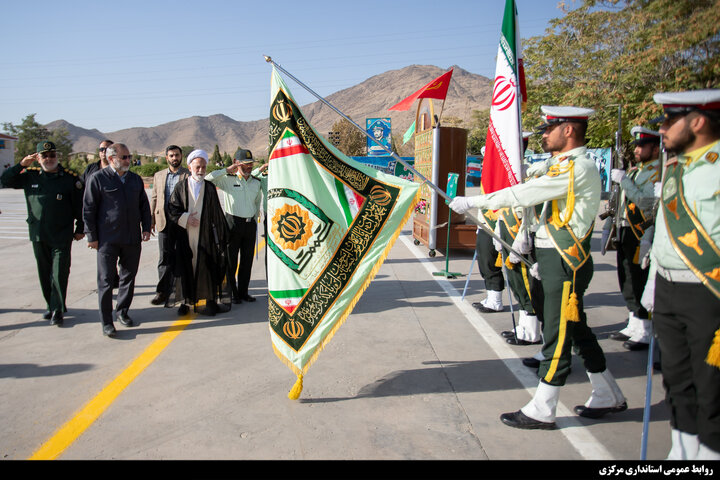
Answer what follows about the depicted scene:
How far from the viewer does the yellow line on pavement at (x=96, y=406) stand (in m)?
3.14

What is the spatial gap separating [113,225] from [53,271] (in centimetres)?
101

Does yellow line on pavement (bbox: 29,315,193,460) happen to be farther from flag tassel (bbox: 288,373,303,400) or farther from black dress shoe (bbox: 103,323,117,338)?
flag tassel (bbox: 288,373,303,400)

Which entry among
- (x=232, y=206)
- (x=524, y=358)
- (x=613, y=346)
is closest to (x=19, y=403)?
(x=232, y=206)

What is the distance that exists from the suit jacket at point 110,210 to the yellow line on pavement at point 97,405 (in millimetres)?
1261

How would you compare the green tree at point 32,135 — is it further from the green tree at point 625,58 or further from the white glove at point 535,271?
the white glove at point 535,271

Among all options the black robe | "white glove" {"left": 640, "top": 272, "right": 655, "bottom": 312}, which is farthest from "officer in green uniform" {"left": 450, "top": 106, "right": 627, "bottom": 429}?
the black robe

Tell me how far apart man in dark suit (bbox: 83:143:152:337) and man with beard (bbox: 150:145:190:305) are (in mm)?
556

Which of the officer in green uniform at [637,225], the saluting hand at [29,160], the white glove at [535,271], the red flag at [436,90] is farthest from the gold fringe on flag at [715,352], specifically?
the red flag at [436,90]

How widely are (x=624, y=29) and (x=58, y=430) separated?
26.1m

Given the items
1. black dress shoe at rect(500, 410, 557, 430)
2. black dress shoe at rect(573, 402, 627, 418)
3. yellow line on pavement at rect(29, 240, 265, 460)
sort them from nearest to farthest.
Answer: yellow line on pavement at rect(29, 240, 265, 460), black dress shoe at rect(500, 410, 557, 430), black dress shoe at rect(573, 402, 627, 418)

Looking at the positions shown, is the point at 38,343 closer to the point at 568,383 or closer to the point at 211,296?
the point at 211,296

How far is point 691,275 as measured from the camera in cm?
263

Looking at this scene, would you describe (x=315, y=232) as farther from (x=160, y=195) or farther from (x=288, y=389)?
(x=160, y=195)

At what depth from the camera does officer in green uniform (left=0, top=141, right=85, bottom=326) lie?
5.76 metres
